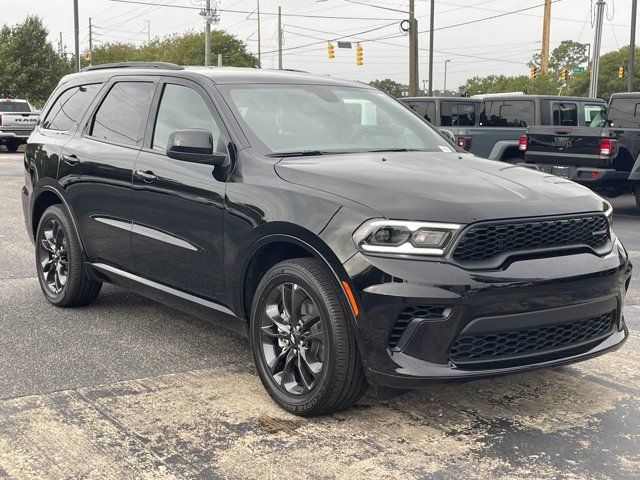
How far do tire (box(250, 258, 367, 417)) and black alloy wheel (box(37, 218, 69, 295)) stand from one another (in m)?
2.49

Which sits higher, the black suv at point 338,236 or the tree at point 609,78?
the tree at point 609,78

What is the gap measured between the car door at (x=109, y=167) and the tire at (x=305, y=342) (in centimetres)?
151

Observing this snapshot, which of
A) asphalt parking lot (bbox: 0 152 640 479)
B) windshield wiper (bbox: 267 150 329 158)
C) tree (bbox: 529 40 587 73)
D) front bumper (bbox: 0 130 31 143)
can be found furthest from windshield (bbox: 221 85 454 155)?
tree (bbox: 529 40 587 73)

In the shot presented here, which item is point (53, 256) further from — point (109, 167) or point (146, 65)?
point (146, 65)

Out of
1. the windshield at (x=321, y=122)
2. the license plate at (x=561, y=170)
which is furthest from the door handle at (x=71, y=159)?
the license plate at (x=561, y=170)

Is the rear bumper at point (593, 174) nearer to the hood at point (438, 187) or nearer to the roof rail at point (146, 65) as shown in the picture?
the roof rail at point (146, 65)

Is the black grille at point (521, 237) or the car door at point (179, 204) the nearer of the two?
the black grille at point (521, 237)

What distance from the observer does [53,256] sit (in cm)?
626

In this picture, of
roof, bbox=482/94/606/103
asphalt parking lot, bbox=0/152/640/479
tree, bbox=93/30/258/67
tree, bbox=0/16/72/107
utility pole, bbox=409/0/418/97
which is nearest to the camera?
asphalt parking lot, bbox=0/152/640/479

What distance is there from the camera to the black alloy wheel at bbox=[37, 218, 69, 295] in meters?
6.10

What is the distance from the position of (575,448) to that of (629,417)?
1.90ft

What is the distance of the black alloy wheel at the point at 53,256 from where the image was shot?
6.10 m

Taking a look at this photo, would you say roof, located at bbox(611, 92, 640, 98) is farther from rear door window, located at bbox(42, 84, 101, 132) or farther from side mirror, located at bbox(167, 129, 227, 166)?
side mirror, located at bbox(167, 129, 227, 166)

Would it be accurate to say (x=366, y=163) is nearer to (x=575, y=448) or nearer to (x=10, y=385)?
(x=575, y=448)
